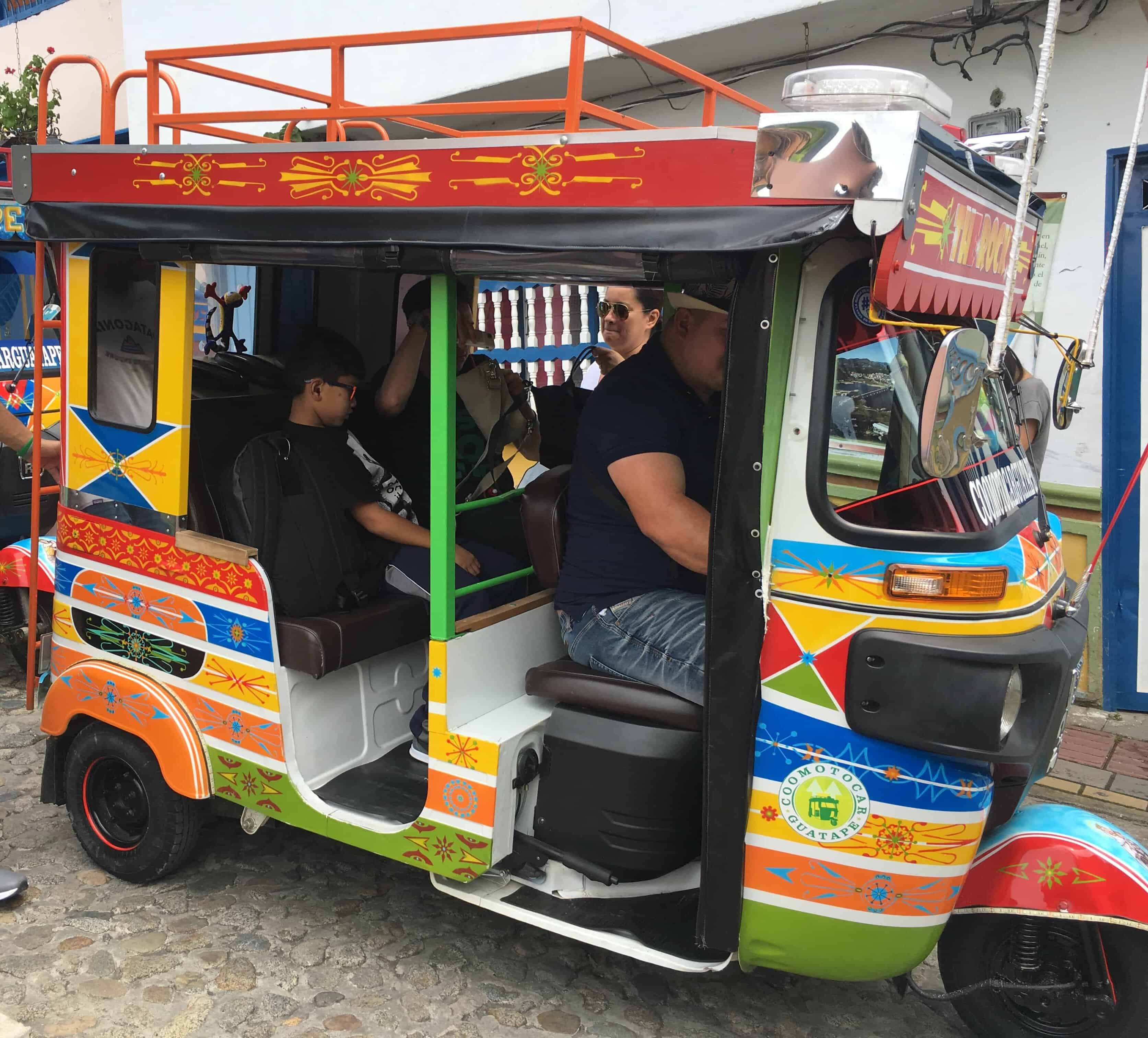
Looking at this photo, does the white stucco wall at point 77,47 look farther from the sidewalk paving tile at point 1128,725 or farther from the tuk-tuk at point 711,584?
the sidewalk paving tile at point 1128,725

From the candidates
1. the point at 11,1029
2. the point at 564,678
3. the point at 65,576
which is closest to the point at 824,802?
the point at 564,678

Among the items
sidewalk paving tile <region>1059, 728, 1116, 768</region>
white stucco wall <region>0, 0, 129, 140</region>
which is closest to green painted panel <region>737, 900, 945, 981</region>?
sidewalk paving tile <region>1059, 728, 1116, 768</region>

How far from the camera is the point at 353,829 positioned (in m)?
3.07

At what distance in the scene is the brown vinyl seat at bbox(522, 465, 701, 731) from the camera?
2717 mm

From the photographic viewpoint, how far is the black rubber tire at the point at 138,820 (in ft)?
11.3

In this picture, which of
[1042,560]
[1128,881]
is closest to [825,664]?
[1042,560]

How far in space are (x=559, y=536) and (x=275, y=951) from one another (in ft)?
4.90

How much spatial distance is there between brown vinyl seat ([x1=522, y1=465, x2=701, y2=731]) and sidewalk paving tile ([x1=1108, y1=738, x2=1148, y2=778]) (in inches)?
117

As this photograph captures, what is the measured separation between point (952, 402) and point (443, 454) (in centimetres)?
130

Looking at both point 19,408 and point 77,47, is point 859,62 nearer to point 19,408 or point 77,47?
point 19,408

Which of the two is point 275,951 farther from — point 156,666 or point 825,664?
point 825,664

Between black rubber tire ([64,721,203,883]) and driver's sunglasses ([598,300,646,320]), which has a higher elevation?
driver's sunglasses ([598,300,646,320])

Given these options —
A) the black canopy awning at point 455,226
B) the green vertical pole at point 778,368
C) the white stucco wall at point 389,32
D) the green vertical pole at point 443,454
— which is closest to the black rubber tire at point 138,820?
the green vertical pole at point 443,454

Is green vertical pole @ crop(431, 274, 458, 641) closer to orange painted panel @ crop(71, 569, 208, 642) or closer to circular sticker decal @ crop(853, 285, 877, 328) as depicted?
orange painted panel @ crop(71, 569, 208, 642)
